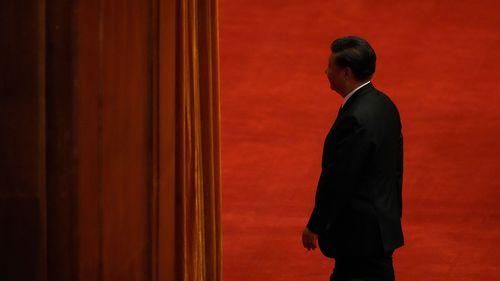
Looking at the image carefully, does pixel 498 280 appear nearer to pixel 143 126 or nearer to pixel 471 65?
pixel 471 65

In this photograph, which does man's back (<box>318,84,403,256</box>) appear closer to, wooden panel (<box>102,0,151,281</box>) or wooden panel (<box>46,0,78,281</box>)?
wooden panel (<box>102,0,151,281</box>)

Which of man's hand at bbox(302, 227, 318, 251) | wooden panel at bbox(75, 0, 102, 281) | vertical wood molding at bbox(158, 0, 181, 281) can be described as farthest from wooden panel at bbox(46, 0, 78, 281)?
man's hand at bbox(302, 227, 318, 251)

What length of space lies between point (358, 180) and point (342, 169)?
0.17 feet

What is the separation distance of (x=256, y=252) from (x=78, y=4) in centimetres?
133

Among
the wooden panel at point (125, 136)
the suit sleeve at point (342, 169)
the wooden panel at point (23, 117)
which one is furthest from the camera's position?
the wooden panel at point (125, 136)

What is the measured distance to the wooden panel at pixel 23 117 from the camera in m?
1.80

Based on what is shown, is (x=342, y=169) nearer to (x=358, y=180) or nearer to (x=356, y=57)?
(x=358, y=180)

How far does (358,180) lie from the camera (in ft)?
5.64

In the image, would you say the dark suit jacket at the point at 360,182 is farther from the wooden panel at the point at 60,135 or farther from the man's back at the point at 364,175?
the wooden panel at the point at 60,135

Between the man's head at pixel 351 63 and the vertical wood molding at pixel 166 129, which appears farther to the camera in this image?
the vertical wood molding at pixel 166 129

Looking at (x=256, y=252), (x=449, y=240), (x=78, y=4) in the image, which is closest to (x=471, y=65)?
(x=449, y=240)

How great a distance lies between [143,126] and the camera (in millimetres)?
1980

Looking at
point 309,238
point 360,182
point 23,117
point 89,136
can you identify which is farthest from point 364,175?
point 23,117

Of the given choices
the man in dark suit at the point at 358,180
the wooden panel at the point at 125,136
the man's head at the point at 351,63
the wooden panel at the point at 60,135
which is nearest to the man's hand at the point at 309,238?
the man in dark suit at the point at 358,180
